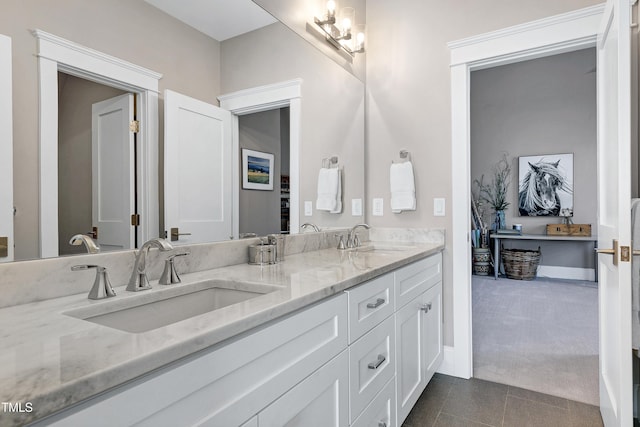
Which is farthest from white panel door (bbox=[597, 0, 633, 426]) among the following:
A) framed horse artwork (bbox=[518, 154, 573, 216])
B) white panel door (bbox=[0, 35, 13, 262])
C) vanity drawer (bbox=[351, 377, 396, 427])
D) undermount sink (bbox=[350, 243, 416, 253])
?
framed horse artwork (bbox=[518, 154, 573, 216])

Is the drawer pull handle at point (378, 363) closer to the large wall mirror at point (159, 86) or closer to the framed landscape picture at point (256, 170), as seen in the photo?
the large wall mirror at point (159, 86)

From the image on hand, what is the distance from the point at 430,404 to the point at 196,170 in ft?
5.76

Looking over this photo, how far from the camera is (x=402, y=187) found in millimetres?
2543

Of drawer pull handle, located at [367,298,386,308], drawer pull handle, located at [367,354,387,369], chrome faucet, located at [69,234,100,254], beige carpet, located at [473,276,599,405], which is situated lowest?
beige carpet, located at [473,276,599,405]

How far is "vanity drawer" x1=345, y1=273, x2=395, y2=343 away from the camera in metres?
1.27

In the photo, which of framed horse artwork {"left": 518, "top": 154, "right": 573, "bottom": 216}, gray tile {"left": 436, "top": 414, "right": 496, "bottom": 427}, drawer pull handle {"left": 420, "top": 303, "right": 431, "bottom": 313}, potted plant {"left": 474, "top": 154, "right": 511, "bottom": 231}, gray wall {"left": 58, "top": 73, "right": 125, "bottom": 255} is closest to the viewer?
gray wall {"left": 58, "top": 73, "right": 125, "bottom": 255}

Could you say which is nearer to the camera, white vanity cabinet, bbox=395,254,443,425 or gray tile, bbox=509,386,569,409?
white vanity cabinet, bbox=395,254,443,425

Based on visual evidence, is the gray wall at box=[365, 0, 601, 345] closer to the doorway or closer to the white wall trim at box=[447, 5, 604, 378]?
the white wall trim at box=[447, 5, 604, 378]

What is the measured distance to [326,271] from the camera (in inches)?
55.6

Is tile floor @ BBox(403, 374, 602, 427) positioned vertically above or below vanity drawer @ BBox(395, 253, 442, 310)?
below

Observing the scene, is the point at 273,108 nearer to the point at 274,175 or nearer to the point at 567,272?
the point at 274,175

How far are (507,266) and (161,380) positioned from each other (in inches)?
230

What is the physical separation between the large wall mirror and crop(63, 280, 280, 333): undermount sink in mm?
247

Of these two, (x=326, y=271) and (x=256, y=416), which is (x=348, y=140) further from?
(x=256, y=416)
